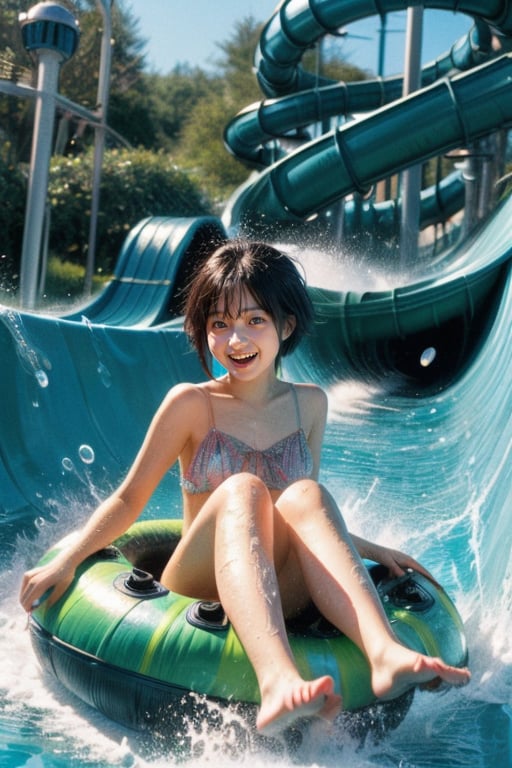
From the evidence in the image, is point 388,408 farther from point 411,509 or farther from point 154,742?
point 154,742

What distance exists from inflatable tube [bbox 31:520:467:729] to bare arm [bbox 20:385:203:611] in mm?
43

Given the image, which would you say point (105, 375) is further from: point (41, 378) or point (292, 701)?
point (292, 701)

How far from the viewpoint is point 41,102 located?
26.9ft

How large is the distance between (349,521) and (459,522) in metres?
0.43

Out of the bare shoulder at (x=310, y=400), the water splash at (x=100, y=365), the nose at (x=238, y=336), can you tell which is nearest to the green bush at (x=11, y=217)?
the water splash at (x=100, y=365)

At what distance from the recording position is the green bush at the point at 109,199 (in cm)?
1449

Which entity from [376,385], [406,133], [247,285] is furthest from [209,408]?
[406,133]

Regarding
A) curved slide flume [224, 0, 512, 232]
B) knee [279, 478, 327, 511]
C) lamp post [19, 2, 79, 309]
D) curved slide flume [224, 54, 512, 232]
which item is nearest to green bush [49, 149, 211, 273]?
curved slide flume [224, 0, 512, 232]

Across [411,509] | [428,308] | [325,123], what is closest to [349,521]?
[411,509]

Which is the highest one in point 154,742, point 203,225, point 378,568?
point 203,225

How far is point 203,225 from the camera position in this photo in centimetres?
730

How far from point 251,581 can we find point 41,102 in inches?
285

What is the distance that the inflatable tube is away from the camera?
179 cm

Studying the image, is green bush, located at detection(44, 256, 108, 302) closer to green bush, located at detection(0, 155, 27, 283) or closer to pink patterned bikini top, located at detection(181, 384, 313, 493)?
green bush, located at detection(0, 155, 27, 283)
